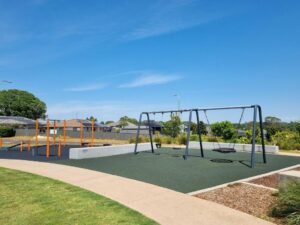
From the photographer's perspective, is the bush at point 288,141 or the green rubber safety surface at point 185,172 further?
the bush at point 288,141

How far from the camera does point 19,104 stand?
8144 cm

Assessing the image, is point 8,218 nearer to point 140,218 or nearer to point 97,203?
point 97,203

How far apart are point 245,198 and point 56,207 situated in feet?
13.3

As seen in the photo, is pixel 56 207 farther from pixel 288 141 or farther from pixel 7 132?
pixel 7 132

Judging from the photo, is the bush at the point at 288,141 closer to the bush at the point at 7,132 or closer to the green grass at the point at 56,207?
the green grass at the point at 56,207

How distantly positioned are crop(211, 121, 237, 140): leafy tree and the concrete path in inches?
963

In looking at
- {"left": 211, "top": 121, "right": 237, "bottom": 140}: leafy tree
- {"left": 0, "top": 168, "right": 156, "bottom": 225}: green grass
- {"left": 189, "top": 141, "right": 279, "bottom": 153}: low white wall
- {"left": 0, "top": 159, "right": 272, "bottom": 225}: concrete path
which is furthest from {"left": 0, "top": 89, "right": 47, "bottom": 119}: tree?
{"left": 0, "top": 168, "right": 156, "bottom": 225}: green grass

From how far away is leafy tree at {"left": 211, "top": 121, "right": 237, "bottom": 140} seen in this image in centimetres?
3153

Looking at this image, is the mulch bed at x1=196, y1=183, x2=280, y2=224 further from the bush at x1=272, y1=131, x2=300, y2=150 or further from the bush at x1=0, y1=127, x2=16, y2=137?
the bush at x1=0, y1=127, x2=16, y2=137

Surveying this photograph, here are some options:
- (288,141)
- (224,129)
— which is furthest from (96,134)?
(288,141)

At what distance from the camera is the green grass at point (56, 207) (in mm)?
4965

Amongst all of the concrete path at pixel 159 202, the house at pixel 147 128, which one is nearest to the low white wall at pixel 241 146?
the house at pixel 147 128

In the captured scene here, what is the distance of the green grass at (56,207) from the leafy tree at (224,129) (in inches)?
1029

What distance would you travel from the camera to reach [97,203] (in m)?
5.93
